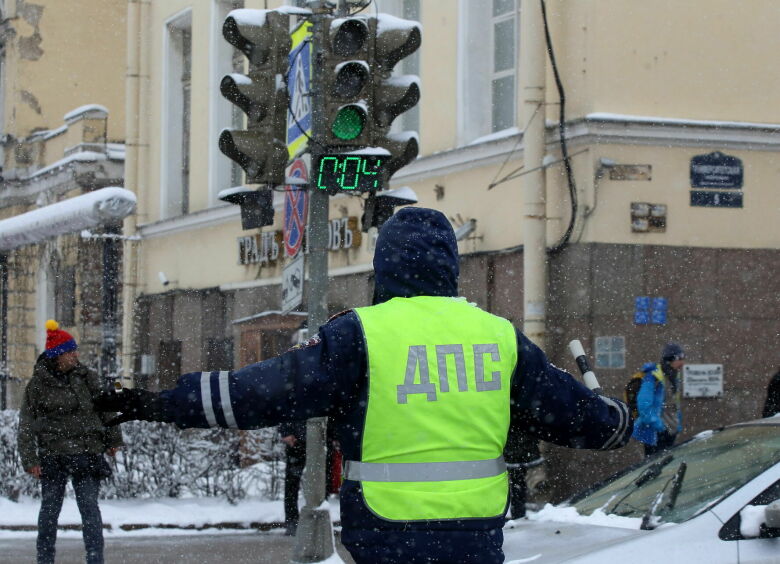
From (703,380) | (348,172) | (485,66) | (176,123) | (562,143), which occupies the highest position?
(176,123)

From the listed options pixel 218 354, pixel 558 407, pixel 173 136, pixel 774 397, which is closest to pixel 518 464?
pixel 774 397

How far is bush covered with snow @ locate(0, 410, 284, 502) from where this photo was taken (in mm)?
12555

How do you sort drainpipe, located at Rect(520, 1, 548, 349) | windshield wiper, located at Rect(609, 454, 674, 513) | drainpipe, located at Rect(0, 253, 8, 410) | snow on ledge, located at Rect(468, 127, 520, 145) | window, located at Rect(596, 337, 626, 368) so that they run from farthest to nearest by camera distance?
drainpipe, located at Rect(0, 253, 8, 410), snow on ledge, located at Rect(468, 127, 520, 145), drainpipe, located at Rect(520, 1, 548, 349), window, located at Rect(596, 337, 626, 368), windshield wiper, located at Rect(609, 454, 674, 513)

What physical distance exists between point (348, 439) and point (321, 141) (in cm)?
505

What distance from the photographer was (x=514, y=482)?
1091 cm

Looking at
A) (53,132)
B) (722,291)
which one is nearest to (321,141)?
(722,291)

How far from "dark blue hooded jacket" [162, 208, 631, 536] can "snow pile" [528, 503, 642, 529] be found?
1878mm

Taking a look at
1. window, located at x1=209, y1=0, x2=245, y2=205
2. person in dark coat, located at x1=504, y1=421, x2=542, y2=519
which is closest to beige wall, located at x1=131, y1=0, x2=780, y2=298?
person in dark coat, located at x1=504, y1=421, x2=542, y2=519

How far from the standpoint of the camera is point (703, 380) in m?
13.1

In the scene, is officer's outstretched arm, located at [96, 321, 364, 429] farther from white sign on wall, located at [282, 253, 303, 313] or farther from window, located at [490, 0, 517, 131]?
window, located at [490, 0, 517, 131]

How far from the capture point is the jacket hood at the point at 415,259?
363cm

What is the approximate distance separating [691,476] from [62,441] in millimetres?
4283

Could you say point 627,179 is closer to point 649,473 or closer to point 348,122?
point 348,122

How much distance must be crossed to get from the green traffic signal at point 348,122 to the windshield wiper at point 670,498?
3238 mm
